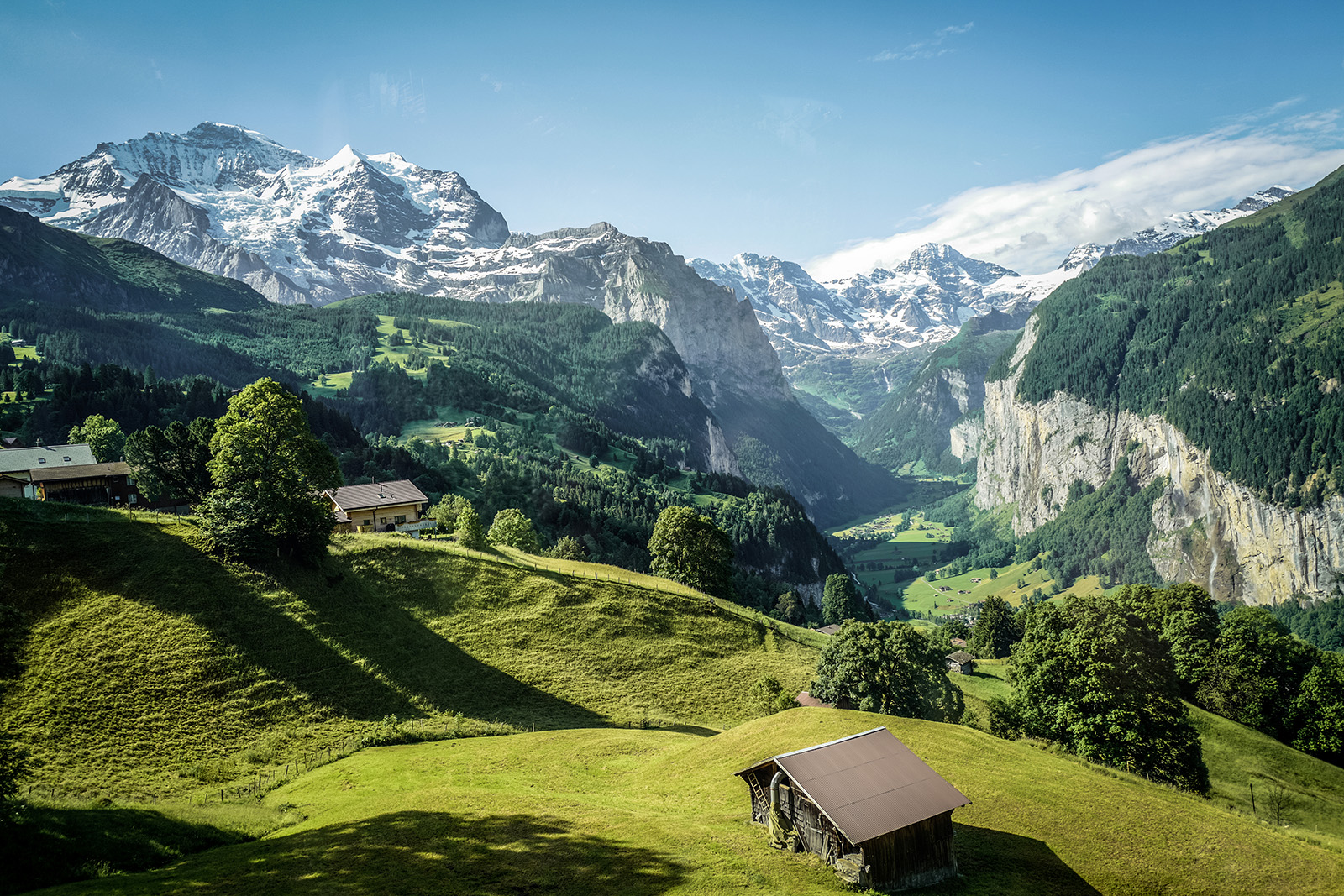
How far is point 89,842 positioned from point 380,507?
229 ft

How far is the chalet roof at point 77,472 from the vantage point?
298ft

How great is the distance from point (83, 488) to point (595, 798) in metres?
92.7

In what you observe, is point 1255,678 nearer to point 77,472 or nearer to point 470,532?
point 470,532

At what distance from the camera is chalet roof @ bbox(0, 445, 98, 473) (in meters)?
93.9

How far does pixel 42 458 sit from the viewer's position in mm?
98062

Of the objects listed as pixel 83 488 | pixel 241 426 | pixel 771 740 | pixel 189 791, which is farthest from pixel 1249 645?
pixel 83 488

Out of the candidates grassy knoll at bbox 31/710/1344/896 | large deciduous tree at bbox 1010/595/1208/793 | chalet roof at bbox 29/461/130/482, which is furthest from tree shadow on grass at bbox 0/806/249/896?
chalet roof at bbox 29/461/130/482

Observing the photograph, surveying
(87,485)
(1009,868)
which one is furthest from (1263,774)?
(87,485)

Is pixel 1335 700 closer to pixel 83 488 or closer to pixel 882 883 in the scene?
pixel 882 883

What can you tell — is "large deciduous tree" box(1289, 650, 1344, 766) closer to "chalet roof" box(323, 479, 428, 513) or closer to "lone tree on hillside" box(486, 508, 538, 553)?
"lone tree on hillside" box(486, 508, 538, 553)

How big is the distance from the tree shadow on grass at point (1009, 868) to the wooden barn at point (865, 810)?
1071 millimetres

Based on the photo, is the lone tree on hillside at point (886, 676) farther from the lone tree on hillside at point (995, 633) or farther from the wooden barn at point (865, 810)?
the lone tree on hillside at point (995, 633)

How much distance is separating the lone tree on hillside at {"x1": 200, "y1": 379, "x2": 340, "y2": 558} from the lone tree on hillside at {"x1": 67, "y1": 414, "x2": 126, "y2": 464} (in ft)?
219

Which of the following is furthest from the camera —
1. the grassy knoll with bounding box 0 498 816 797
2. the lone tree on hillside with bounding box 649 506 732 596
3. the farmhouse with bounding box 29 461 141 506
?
the lone tree on hillside with bounding box 649 506 732 596
